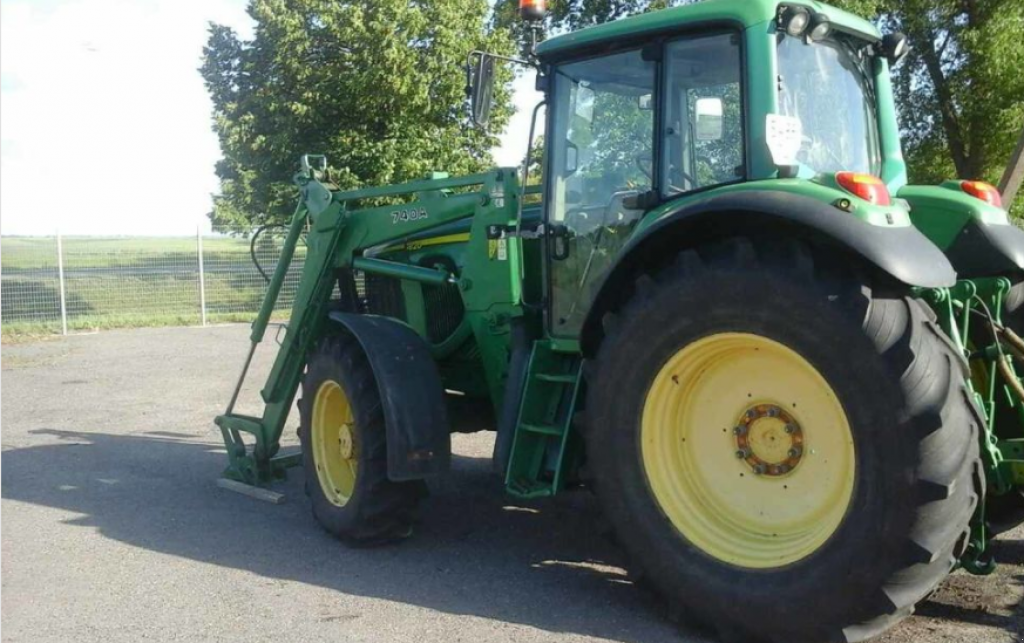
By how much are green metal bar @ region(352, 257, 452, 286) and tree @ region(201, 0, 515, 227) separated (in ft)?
38.9

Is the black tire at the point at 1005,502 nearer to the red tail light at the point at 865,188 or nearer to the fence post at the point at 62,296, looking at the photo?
the red tail light at the point at 865,188

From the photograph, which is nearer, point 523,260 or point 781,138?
point 781,138

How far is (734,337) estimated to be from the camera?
4.08m

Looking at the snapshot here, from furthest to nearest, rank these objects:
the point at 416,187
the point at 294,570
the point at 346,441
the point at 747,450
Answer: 1. the point at 416,187
2. the point at 346,441
3. the point at 294,570
4. the point at 747,450

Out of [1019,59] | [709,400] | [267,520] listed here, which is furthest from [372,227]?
[1019,59]

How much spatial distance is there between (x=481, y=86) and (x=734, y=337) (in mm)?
2057

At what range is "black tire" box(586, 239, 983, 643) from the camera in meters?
3.60

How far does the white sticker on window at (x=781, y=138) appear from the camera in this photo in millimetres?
4285

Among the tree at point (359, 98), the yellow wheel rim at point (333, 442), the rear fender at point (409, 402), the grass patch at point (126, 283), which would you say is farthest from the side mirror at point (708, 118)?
the tree at point (359, 98)

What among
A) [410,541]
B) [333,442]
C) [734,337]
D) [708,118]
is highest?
[708,118]

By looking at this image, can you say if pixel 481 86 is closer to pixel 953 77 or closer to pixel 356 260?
pixel 356 260

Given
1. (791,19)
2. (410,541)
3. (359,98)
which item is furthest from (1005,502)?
(359,98)

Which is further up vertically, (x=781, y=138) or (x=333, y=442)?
(x=781, y=138)

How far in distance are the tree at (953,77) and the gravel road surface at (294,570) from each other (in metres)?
9.00
